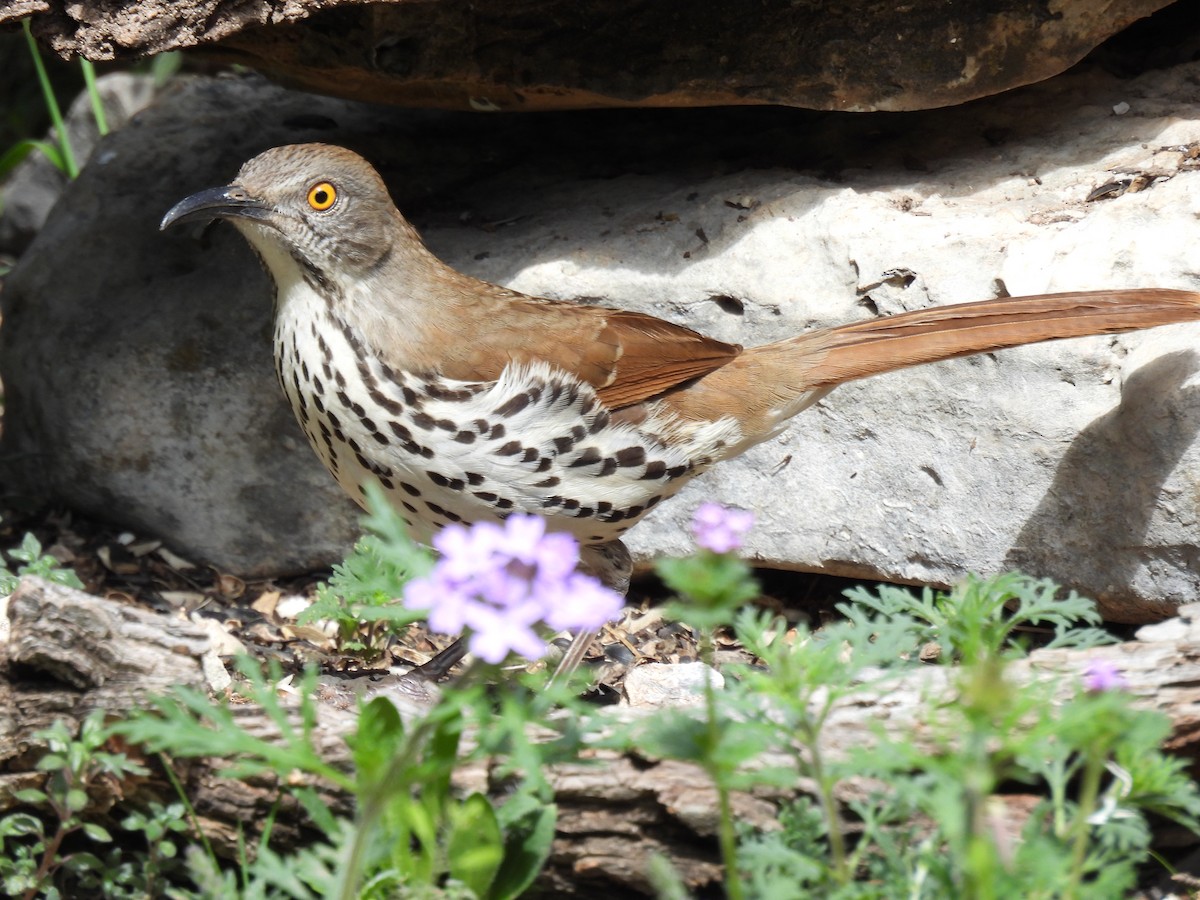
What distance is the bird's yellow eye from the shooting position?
3.22m

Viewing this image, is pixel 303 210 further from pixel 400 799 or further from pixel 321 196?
pixel 400 799

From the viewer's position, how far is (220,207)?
315 cm

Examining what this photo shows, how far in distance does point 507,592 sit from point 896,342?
2.04 m

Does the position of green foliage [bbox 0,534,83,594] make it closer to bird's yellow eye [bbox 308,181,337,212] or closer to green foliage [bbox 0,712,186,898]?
green foliage [bbox 0,712,186,898]

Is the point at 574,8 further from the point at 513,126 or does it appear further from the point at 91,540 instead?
the point at 91,540

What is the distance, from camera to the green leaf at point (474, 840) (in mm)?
1980

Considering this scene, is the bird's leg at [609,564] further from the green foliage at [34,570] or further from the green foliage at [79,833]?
the green foliage at [79,833]

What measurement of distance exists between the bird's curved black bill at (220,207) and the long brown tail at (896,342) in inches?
43.0

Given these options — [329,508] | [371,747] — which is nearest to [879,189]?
[329,508]

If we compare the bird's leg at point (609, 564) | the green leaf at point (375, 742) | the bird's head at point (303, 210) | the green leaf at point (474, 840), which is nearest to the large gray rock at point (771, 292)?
the bird's leg at point (609, 564)

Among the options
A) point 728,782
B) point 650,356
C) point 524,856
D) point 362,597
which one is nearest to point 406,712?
point 524,856

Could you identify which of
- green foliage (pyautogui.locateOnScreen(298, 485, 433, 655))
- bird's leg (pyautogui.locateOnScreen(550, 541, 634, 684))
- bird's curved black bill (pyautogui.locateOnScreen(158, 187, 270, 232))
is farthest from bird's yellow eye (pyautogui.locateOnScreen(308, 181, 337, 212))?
bird's leg (pyautogui.locateOnScreen(550, 541, 634, 684))

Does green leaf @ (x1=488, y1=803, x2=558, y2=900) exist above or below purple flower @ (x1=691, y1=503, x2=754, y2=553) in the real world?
below

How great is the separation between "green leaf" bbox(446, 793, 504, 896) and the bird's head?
1.58 m
